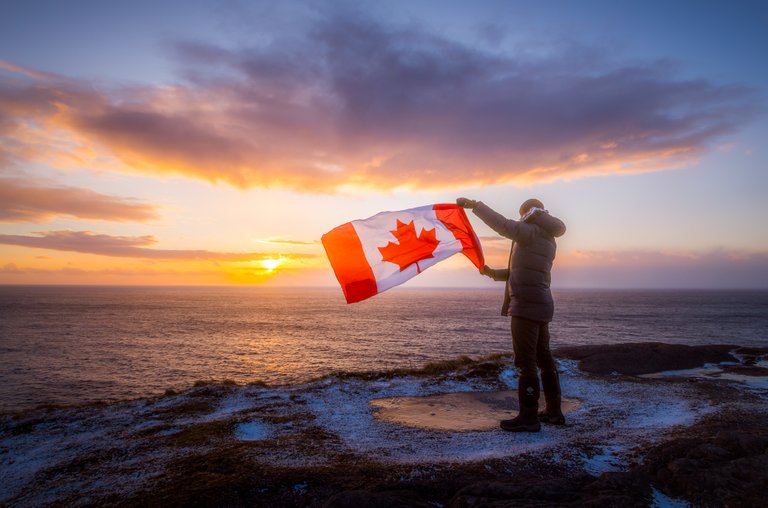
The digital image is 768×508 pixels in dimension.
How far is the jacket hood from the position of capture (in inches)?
242

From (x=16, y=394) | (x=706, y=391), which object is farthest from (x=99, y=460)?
(x=16, y=394)

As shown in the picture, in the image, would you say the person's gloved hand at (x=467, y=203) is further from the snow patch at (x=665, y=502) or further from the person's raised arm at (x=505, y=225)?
the snow patch at (x=665, y=502)

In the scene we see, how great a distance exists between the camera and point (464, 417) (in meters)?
7.49

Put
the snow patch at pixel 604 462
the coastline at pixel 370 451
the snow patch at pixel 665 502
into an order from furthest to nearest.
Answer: the snow patch at pixel 604 462
the coastline at pixel 370 451
the snow patch at pixel 665 502

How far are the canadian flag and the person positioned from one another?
4.88 feet

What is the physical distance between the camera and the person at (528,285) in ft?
A: 20.2

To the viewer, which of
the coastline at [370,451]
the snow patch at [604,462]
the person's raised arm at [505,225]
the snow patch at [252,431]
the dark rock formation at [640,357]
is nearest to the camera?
the coastline at [370,451]

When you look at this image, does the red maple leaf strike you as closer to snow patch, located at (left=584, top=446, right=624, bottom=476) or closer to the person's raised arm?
the person's raised arm

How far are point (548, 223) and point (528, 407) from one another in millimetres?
2795

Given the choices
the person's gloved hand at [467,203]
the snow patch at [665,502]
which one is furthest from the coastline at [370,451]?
the person's gloved hand at [467,203]

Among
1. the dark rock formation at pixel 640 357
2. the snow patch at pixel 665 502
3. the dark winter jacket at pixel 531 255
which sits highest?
the dark winter jacket at pixel 531 255

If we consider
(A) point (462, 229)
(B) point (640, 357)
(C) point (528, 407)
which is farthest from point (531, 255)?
(B) point (640, 357)

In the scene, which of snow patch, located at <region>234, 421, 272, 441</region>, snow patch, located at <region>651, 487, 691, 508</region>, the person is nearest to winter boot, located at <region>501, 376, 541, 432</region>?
the person

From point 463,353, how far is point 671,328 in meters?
31.7
